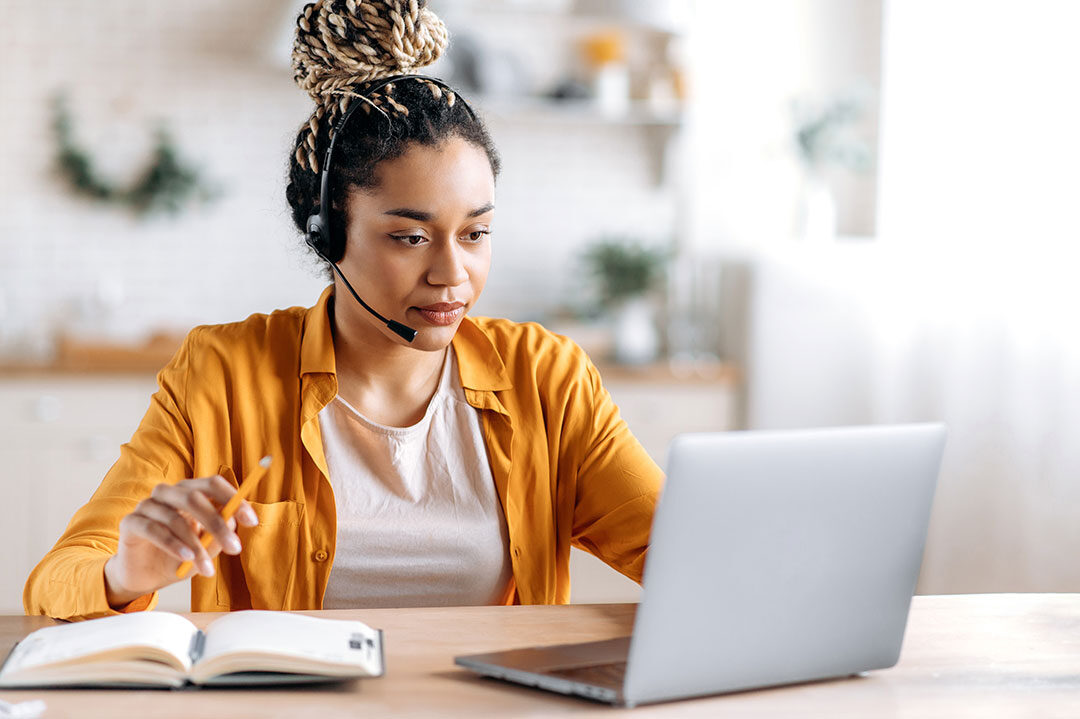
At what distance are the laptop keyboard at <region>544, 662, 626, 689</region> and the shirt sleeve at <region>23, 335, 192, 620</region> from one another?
0.50 m

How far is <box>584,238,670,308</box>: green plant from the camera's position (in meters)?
3.78

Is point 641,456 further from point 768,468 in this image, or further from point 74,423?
point 74,423

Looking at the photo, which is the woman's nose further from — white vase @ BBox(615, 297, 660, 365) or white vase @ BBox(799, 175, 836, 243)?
white vase @ BBox(799, 175, 836, 243)

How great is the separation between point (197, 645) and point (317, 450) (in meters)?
0.45

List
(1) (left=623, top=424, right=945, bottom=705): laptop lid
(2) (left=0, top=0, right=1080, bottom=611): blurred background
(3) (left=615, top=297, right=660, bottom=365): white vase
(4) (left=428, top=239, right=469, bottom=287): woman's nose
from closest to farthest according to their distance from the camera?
(1) (left=623, top=424, right=945, bottom=705): laptop lid → (4) (left=428, top=239, right=469, bottom=287): woman's nose → (2) (left=0, top=0, right=1080, bottom=611): blurred background → (3) (left=615, top=297, right=660, bottom=365): white vase

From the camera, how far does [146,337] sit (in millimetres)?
3672

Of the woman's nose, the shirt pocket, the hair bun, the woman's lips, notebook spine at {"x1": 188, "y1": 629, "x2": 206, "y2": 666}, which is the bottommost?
the shirt pocket

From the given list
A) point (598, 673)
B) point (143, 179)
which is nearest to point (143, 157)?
point (143, 179)

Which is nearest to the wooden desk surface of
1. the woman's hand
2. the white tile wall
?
the woman's hand

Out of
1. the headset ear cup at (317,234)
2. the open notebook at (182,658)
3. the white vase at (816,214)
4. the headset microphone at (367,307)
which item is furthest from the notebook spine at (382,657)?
the white vase at (816,214)

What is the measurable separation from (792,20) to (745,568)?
11.2 ft

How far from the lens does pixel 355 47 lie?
1.51 meters

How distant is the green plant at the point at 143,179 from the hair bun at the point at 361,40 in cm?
241

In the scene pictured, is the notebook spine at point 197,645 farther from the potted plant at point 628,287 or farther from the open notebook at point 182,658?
the potted plant at point 628,287
